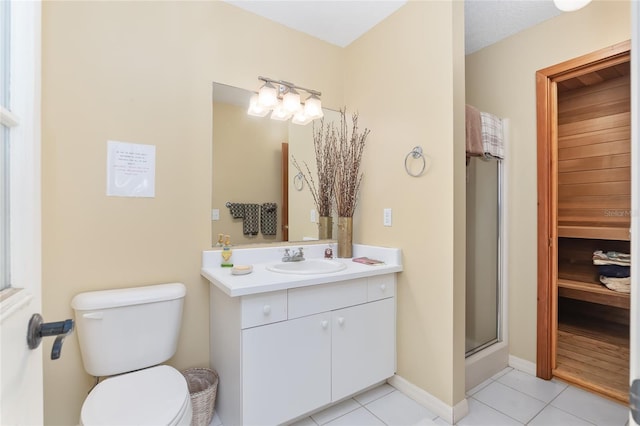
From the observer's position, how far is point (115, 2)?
1609mm

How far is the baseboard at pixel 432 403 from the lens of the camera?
169 centimetres

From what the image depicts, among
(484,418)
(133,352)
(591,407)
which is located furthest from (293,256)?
(591,407)

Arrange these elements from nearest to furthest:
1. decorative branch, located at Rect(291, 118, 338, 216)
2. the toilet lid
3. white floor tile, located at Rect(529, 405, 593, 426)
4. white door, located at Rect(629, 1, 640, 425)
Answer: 1. white door, located at Rect(629, 1, 640, 425)
2. the toilet lid
3. white floor tile, located at Rect(529, 405, 593, 426)
4. decorative branch, located at Rect(291, 118, 338, 216)

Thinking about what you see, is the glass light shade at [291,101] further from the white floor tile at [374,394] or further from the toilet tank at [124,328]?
the white floor tile at [374,394]

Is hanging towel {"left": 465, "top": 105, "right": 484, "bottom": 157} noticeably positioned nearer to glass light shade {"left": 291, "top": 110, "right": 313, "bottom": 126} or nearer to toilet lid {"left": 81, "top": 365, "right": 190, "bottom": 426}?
glass light shade {"left": 291, "top": 110, "right": 313, "bottom": 126}

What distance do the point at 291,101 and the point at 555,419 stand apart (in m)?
2.49

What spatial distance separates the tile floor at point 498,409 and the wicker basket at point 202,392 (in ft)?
0.34

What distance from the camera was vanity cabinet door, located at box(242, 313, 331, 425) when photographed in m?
1.44

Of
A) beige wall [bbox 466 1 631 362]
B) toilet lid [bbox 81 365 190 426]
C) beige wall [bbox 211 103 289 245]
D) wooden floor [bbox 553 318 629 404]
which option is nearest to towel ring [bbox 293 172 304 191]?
beige wall [bbox 211 103 289 245]

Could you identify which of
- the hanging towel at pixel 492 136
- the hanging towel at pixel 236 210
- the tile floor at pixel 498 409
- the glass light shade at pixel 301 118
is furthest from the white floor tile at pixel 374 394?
the glass light shade at pixel 301 118

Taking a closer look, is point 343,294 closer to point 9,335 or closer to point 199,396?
point 199,396

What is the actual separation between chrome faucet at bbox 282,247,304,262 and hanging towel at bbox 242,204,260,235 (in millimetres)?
251

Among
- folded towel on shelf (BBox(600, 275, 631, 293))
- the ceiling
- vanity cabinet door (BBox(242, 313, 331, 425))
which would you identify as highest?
the ceiling

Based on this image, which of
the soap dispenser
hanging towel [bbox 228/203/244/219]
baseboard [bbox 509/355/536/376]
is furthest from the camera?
baseboard [bbox 509/355/536/376]
